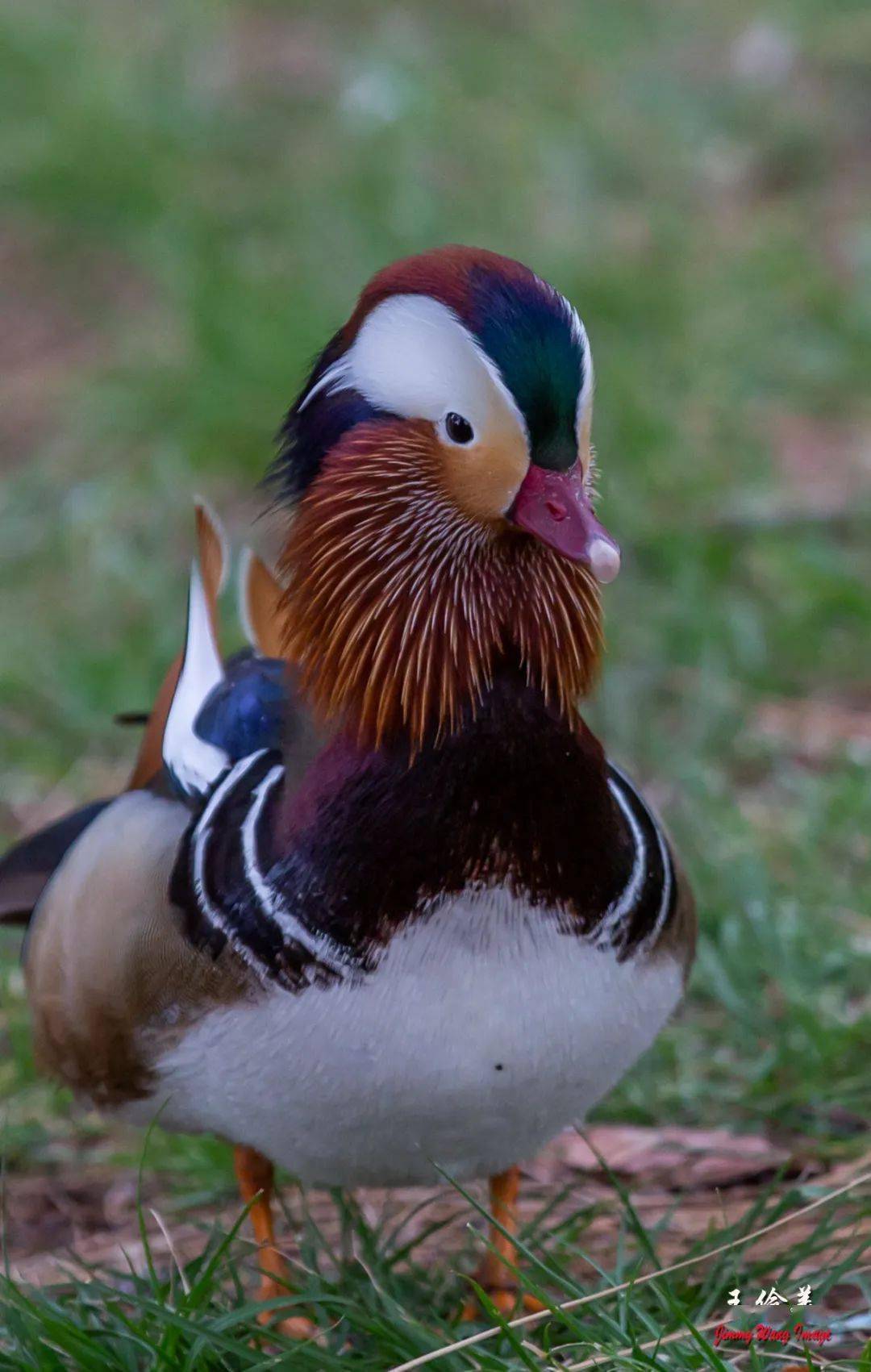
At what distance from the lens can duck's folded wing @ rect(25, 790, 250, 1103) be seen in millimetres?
2223

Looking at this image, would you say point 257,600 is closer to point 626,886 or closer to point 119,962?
point 119,962

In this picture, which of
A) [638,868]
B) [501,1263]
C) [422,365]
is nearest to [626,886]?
[638,868]

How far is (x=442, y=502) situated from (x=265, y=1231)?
108 cm

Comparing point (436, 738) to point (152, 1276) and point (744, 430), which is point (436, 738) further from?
point (744, 430)

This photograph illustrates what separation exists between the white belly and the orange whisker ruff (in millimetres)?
245

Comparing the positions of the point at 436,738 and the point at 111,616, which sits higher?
the point at 436,738

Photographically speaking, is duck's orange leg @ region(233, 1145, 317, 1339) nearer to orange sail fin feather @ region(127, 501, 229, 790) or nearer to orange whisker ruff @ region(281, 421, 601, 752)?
orange sail fin feather @ region(127, 501, 229, 790)

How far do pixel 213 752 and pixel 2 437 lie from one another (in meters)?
3.01

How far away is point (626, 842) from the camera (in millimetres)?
2223

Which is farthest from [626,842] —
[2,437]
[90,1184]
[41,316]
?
[41,316]

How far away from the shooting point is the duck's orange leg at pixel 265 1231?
2361mm

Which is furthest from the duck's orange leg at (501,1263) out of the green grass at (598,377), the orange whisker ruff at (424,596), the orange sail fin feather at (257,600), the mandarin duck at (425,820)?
the orange sail fin feather at (257,600)

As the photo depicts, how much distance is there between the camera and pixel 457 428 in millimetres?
1981

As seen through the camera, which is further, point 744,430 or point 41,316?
point 41,316
